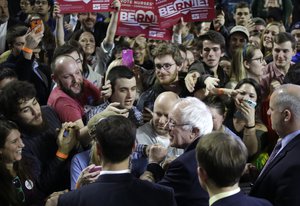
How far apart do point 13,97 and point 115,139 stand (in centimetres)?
162

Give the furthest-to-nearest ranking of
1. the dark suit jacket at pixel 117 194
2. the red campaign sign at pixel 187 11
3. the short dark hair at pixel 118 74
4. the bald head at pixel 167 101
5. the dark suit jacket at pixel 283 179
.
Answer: the red campaign sign at pixel 187 11 → the short dark hair at pixel 118 74 → the bald head at pixel 167 101 → the dark suit jacket at pixel 283 179 → the dark suit jacket at pixel 117 194

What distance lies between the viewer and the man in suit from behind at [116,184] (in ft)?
10.4

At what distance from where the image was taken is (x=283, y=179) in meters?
3.44

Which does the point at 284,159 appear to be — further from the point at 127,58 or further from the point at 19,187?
the point at 127,58

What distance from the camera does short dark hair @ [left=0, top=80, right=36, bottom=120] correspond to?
463 centimetres

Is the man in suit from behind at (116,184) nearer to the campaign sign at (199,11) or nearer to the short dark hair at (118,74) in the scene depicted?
the short dark hair at (118,74)

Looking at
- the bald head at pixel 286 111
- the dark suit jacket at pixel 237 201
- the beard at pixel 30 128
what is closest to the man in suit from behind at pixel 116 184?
the dark suit jacket at pixel 237 201

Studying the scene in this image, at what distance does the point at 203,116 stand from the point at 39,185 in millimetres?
1317

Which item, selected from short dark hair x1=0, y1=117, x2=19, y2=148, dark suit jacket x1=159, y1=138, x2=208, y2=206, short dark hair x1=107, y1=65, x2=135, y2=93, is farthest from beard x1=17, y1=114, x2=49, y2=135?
dark suit jacket x1=159, y1=138, x2=208, y2=206

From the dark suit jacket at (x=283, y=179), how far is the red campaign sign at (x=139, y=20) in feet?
12.2

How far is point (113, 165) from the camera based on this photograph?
3.23 m

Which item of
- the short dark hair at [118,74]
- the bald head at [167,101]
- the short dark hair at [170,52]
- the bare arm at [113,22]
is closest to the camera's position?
the bald head at [167,101]

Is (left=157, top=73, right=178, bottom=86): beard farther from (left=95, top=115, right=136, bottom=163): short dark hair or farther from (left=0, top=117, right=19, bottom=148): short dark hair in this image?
(left=95, top=115, right=136, bottom=163): short dark hair

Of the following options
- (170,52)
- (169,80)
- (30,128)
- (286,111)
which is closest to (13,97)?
(30,128)
